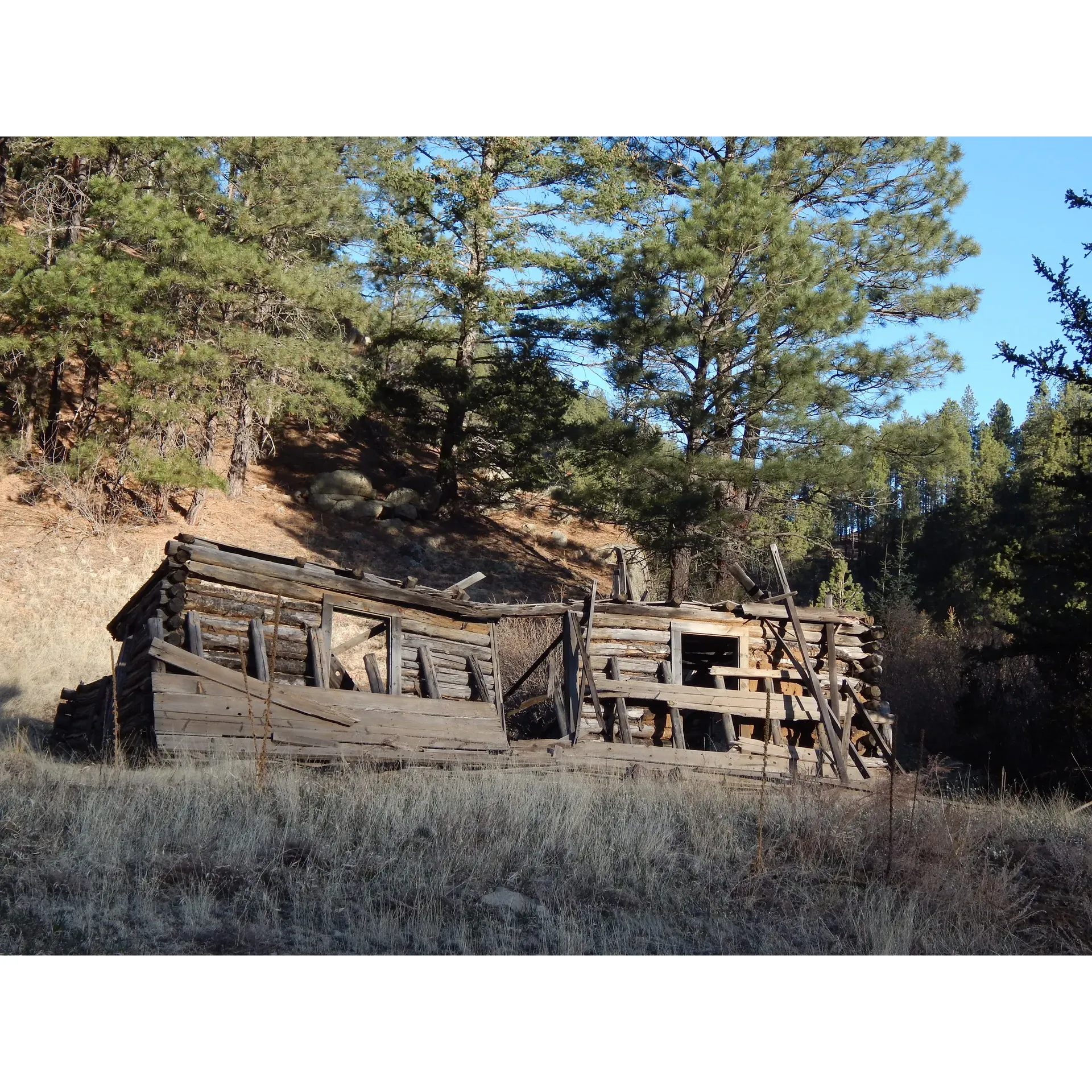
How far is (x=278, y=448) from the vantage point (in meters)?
30.0

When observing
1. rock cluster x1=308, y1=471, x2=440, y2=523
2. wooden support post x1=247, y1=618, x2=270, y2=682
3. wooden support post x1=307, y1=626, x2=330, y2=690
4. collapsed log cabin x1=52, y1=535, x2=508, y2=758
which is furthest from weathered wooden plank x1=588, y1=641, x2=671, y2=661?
rock cluster x1=308, y1=471, x2=440, y2=523

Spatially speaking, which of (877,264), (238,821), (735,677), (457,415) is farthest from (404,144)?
(238,821)

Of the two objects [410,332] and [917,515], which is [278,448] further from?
[917,515]

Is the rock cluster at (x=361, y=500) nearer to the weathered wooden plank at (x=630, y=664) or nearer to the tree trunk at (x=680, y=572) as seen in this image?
the tree trunk at (x=680, y=572)

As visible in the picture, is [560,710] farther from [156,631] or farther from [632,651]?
[156,631]

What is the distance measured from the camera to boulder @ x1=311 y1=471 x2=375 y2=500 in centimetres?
2781

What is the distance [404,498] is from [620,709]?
50.9 feet

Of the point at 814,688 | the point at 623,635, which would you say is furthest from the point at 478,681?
the point at 814,688

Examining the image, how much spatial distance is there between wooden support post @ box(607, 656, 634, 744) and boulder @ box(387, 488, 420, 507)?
1481 centimetres

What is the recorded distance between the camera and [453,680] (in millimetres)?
13172

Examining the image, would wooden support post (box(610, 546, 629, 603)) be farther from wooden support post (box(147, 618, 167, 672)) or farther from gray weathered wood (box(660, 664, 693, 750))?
wooden support post (box(147, 618, 167, 672))

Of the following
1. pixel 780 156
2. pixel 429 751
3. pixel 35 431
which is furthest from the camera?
pixel 35 431

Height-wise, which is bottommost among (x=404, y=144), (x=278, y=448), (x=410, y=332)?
(x=278, y=448)

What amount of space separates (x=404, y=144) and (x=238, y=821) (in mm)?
24078
